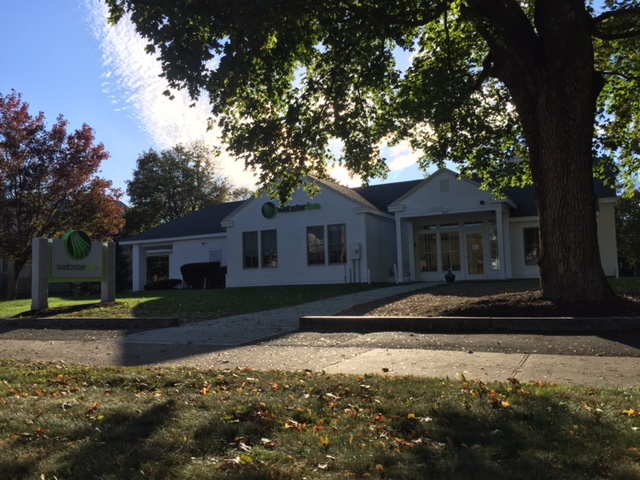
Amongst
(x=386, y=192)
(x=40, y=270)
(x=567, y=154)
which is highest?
(x=386, y=192)

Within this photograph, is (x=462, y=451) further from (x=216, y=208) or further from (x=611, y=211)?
(x=216, y=208)

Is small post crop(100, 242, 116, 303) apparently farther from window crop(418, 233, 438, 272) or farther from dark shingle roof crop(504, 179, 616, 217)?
dark shingle roof crop(504, 179, 616, 217)

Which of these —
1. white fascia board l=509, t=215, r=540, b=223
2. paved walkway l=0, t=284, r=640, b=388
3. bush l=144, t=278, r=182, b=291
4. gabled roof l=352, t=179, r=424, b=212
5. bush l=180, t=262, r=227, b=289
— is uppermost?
gabled roof l=352, t=179, r=424, b=212

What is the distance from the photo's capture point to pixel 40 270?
15.3 metres

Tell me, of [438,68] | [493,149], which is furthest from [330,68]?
[493,149]

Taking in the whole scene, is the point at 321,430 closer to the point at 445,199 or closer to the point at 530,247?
the point at 445,199

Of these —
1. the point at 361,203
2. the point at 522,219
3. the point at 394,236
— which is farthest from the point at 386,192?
the point at 522,219

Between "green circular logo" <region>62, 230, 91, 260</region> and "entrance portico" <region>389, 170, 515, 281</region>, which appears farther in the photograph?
"entrance portico" <region>389, 170, 515, 281</region>

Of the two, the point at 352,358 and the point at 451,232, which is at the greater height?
the point at 451,232

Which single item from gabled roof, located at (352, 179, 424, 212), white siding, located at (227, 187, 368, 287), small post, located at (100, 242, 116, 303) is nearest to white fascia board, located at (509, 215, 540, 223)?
gabled roof, located at (352, 179, 424, 212)

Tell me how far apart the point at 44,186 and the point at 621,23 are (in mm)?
24051

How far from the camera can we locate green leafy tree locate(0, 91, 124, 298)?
25469 mm

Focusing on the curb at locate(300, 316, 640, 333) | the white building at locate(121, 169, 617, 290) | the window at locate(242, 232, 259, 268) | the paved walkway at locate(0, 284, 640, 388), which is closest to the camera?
the paved walkway at locate(0, 284, 640, 388)

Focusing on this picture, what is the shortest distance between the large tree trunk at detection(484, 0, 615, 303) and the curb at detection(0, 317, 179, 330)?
7.76 meters
